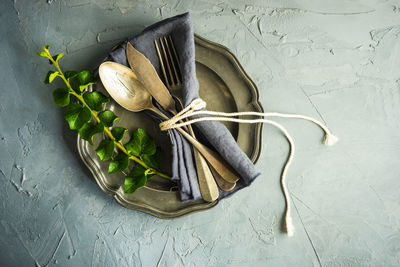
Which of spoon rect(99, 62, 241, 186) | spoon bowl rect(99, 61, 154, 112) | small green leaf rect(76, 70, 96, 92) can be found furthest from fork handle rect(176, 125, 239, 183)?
small green leaf rect(76, 70, 96, 92)

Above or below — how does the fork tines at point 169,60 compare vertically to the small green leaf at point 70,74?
below

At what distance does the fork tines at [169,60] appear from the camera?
1.92ft

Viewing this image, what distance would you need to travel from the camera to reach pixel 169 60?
0.60 meters

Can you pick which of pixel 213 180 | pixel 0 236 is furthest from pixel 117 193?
pixel 0 236

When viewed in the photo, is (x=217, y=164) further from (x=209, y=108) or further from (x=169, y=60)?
(x=169, y=60)

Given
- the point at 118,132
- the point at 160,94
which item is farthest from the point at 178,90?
the point at 118,132

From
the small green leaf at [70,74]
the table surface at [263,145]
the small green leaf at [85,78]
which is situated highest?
the small green leaf at [70,74]

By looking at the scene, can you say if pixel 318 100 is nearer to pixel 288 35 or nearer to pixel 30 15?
pixel 288 35

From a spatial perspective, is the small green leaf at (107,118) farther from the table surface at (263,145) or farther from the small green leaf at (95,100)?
the table surface at (263,145)

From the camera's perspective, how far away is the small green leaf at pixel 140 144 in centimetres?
58

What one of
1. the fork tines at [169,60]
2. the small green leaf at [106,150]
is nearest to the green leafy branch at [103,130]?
the small green leaf at [106,150]

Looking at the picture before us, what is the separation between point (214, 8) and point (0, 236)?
2.38 feet

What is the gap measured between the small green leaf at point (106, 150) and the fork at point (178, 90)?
0.16 meters

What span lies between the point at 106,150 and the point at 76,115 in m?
0.09
